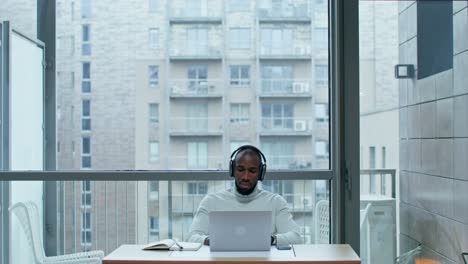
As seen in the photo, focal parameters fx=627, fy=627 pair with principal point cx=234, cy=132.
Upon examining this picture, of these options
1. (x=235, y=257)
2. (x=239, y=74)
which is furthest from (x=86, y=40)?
(x=235, y=257)

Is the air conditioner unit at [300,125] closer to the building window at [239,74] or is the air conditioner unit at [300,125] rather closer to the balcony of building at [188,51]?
the building window at [239,74]

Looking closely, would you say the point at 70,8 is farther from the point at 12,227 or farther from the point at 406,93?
the point at 406,93

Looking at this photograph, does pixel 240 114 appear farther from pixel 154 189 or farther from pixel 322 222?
pixel 322 222

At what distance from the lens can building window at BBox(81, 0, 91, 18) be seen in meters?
3.94

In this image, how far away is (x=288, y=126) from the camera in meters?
3.93

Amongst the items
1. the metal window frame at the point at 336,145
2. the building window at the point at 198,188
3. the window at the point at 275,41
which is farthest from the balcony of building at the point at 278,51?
the building window at the point at 198,188

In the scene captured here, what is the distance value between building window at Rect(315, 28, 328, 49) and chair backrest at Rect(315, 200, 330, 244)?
971mm

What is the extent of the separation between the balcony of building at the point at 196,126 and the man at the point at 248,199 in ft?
1.39

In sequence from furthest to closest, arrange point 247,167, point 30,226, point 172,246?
point 30,226 < point 247,167 < point 172,246

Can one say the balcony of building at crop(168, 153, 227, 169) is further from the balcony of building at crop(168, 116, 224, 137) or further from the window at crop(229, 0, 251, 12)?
the window at crop(229, 0, 251, 12)

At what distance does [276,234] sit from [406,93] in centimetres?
120

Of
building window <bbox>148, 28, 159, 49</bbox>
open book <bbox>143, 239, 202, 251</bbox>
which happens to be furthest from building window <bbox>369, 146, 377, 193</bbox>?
building window <bbox>148, 28, 159, 49</bbox>

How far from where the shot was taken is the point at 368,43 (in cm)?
388

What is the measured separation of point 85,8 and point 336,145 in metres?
1.78
